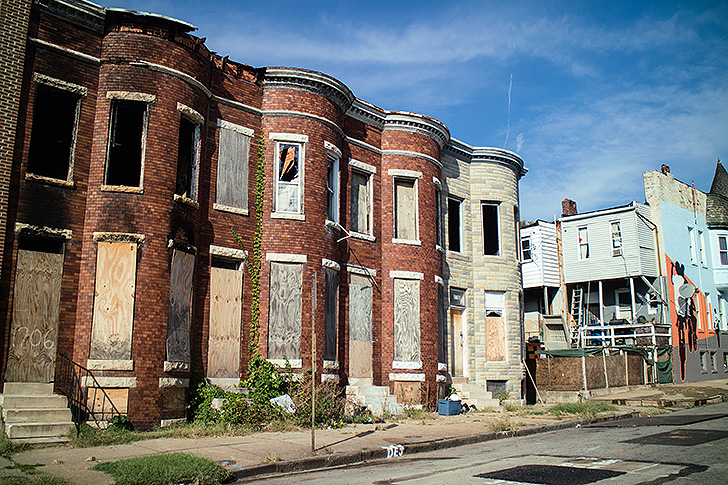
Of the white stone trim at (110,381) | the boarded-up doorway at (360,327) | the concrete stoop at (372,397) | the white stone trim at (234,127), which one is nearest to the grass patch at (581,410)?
the concrete stoop at (372,397)

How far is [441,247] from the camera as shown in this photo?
22531mm

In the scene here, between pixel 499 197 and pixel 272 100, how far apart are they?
1090cm

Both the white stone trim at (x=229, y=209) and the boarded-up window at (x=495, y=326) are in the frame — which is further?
the boarded-up window at (x=495, y=326)

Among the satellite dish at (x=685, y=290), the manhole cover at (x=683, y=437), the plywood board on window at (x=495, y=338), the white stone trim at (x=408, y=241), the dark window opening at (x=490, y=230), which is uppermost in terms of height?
the dark window opening at (x=490, y=230)

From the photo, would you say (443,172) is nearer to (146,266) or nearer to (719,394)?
(146,266)

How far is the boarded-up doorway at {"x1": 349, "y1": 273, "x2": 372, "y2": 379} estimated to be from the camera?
63.0ft

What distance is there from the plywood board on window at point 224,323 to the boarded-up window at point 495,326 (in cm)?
1082

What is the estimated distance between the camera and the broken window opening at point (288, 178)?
1775cm

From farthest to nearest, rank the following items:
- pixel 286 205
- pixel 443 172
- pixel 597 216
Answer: pixel 597 216, pixel 443 172, pixel 286 205

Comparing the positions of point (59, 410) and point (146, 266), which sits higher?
point (146, 266)

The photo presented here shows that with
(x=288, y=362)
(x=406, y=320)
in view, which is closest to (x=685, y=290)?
(x=406, y=320)

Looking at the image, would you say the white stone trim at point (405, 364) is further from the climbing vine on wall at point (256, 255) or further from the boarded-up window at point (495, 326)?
the climbing vine on wall at point (256, 255)

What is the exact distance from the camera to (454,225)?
2420 centimetres

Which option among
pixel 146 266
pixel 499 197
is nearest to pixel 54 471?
pixel 146 266
